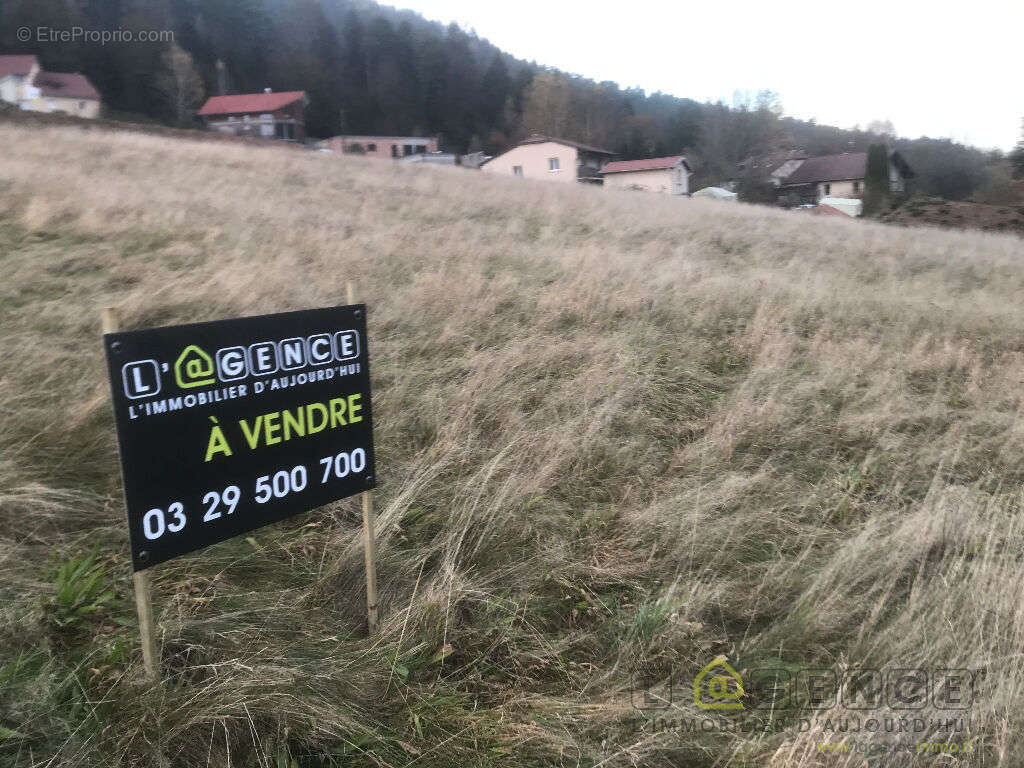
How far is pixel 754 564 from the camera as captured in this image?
3467 mm

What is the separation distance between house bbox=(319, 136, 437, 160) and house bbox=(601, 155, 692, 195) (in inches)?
771

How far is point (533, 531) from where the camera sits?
11.8 feet

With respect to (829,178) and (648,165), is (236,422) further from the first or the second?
(829,178)

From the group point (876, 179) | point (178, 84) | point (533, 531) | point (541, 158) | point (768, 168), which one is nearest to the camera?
point (533, 531)

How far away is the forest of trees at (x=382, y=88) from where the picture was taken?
60.3 m

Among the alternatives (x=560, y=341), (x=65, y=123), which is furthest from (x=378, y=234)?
(x=65, y=123)

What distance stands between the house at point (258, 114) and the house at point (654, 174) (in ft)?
105

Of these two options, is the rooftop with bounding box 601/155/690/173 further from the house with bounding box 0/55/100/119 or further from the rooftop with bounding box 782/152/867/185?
the house with bounding box 0/55/100/119

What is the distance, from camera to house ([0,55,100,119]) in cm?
5350

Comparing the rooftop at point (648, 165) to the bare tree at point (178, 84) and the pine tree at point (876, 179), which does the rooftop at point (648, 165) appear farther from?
the bare tree at point (178, 84)

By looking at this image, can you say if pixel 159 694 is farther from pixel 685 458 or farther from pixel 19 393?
pixel 685 458

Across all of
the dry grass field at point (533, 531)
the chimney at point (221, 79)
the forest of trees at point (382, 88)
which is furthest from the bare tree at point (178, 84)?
the dry grass field at point (533, 531)

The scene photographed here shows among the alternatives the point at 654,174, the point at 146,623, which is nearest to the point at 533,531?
the point at 146,623

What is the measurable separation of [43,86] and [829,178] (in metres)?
70.4
